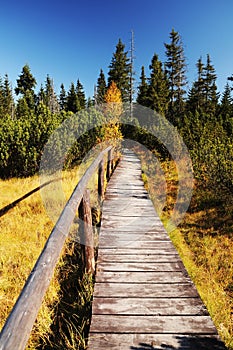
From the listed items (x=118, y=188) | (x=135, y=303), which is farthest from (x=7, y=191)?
(x=135, y=303)

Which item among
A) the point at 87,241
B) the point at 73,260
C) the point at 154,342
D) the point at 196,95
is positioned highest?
the point at 196,95

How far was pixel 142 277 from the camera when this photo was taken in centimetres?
342

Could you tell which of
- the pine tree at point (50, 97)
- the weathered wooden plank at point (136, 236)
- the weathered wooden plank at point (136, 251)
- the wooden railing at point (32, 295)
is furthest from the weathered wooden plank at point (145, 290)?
the pine tree at point (50, 97)

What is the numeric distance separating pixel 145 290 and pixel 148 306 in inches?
12.0

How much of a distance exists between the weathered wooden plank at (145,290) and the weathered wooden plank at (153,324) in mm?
368

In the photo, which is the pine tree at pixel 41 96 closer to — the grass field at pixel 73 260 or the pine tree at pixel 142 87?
the pine tree at pixel 142 87

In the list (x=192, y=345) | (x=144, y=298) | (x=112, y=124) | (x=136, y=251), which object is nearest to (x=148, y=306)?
(x=144, y=298)

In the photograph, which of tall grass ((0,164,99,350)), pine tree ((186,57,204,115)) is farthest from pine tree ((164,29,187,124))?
tall grass ((0,164,99,350))

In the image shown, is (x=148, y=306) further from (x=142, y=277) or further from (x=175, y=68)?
(x=175, y=68)

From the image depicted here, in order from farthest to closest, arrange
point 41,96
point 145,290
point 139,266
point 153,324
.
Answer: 1. point 41,96
2. point 139,266
3. point 145,290
4. point 153,324

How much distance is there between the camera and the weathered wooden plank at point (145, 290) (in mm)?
3014

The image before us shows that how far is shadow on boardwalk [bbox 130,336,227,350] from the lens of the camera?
223 cm

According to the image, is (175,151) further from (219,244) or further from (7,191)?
(7,191)

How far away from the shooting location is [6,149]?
11.5m
